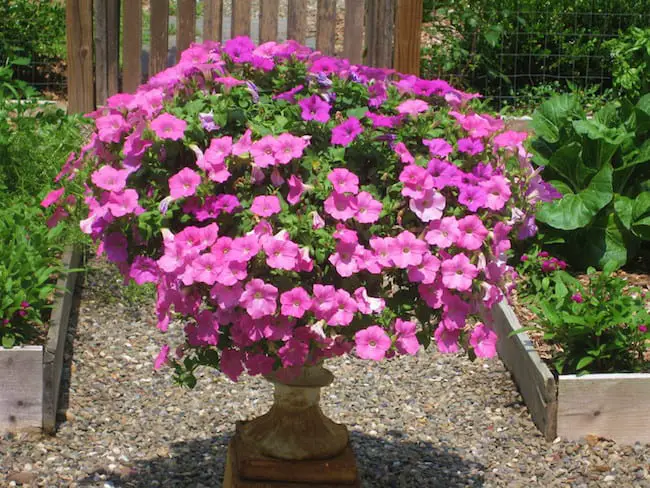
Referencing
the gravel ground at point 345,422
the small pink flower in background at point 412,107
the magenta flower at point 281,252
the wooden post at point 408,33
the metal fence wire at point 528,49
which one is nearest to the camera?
the magenta flower at point 281,252

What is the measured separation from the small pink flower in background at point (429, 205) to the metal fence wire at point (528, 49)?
5.73m

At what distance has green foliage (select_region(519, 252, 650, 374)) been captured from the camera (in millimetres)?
4578

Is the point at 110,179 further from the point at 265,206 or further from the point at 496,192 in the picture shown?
the point at 496,192

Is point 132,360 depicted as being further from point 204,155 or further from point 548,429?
point 204,155

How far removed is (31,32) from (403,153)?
672 centimetres

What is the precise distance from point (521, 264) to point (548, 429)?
140 centimetres

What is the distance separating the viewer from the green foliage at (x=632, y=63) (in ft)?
25.4

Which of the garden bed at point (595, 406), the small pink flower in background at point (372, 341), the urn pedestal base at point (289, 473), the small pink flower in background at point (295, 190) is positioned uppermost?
the small pink flower in background at point (295, 190)

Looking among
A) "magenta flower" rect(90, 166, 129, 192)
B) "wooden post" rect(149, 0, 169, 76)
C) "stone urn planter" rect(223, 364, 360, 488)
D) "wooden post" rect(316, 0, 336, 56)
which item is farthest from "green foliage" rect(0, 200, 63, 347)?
"wooden post" rect(316, 0, 336, 56)

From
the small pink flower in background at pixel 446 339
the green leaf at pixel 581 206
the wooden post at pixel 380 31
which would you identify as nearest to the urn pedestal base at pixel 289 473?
the small pink flower in background at pixel 446 339

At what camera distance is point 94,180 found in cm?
298

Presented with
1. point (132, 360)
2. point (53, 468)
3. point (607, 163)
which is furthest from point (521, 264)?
point (53, 468)

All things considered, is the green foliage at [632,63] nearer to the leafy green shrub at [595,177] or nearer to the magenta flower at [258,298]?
the leafy green shrub at [595,177]

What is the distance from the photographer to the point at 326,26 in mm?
7797
